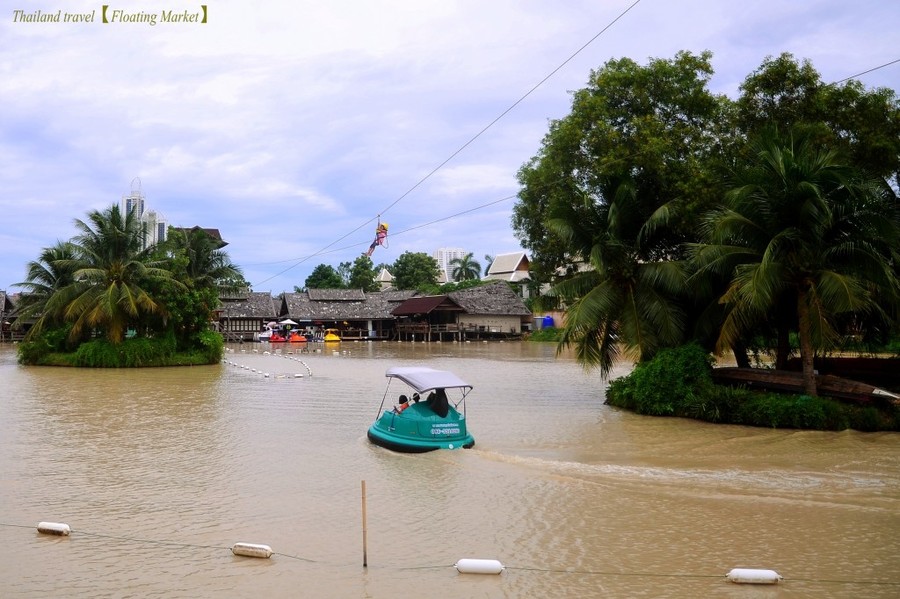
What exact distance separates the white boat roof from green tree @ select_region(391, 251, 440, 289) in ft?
220

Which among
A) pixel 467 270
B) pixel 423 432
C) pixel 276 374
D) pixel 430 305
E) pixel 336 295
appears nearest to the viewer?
pixel 423 432

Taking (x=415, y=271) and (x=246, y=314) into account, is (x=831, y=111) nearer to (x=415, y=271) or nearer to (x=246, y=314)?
(x=246, y=314)

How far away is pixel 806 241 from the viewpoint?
15609 mm

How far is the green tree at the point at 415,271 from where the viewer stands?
8350cm

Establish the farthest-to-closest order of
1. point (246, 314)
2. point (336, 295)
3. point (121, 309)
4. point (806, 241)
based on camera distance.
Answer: point (336, 295), point (246, 314), point (121, 309), point (806, 241)

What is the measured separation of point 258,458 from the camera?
1334 cm

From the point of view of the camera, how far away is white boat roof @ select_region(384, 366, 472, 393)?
13.5 meters

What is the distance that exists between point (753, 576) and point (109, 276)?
32362 mm

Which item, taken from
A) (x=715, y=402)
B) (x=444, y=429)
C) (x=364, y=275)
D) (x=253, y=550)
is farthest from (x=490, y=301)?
(x=253, y=550)

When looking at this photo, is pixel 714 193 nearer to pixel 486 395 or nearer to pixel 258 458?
pixel 486 395

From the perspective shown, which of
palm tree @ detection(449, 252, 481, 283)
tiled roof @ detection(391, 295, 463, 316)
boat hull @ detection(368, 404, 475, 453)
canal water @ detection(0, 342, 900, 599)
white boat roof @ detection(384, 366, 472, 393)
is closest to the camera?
canal water @ detection(0, 342, 900, 599)

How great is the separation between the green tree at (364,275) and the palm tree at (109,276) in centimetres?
5141

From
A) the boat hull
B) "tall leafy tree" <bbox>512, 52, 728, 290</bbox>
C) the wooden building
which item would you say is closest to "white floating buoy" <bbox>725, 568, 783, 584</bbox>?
the boat hull

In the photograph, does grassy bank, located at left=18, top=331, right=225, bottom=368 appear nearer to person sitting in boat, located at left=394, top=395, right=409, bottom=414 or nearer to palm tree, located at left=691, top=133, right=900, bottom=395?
person sitting in boat, located at left=394, top=395, right=409, bottom=414
